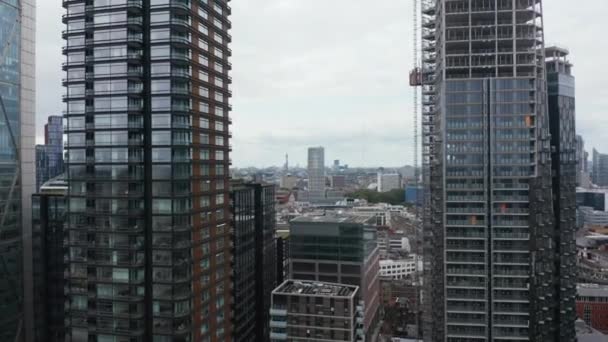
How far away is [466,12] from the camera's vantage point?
74.2 meters

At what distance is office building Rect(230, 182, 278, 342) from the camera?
7281cm

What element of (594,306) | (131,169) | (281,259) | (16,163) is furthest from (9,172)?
(594,306)

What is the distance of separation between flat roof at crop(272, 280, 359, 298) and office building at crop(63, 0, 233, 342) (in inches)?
872

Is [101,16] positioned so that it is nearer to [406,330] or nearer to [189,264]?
[189,264]

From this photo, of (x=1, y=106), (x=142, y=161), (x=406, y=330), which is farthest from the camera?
(x=406, y=330)

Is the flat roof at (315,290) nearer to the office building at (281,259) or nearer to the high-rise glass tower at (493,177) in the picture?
the high-rise glass tower at (493,177)

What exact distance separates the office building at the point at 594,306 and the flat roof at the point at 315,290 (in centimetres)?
8162

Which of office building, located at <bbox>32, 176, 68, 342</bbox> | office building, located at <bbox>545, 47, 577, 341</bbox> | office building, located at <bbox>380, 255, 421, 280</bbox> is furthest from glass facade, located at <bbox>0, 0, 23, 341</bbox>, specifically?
office building, located at <bbox>380, 255, 421, 280</bbox>

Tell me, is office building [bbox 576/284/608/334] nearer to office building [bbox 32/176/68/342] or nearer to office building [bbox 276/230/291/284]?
Answer: office building [bbox 276/230/291/284]

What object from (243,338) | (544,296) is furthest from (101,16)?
(544,296)

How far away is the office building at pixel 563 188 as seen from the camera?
80.1m

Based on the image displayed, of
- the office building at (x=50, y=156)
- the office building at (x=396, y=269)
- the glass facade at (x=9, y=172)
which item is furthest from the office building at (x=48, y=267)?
the office building at (x=396, y=269)

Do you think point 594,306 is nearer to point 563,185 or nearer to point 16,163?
point 563,185

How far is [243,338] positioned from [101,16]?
51626 millimetres
